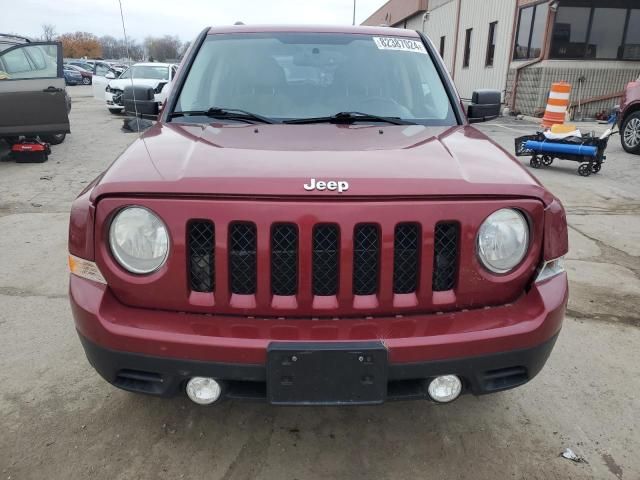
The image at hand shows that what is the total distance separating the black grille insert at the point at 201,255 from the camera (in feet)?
5.91

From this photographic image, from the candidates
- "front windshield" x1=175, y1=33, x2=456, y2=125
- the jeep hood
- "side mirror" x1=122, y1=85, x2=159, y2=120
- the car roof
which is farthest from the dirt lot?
the car roof

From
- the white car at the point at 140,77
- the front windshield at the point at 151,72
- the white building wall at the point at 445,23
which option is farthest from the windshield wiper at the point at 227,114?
the white building wall at the point at 445,23

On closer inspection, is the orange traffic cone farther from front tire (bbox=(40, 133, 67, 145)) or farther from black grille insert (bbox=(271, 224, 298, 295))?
black grille insert (bbox=(271, 224, 298, 295))

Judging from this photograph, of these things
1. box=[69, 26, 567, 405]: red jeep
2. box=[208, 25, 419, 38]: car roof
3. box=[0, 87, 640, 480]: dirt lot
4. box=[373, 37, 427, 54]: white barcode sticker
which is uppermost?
box=[208, 25, 419, 38]: car roof

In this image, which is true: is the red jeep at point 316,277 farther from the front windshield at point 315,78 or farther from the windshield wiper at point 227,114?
the front windshield at point 315,78

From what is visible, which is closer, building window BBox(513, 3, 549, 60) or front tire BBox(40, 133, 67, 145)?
front tire BBox(40, 133, 67, 145)

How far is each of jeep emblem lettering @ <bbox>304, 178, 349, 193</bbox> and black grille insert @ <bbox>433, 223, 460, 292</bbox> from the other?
0.37 meters

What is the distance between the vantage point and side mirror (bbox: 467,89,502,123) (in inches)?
133

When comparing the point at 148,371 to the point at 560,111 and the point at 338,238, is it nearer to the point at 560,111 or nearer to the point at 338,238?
the point at 338,238

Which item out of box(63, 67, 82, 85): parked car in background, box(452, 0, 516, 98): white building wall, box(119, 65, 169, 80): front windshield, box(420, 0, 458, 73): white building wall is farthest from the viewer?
box(63, 67, 82, 85): parked car in background

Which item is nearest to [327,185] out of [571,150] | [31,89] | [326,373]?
[326,373]

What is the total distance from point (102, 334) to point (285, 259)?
696 millimetres

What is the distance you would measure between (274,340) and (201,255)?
40 centimetres

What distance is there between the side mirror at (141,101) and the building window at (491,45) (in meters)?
19.7
